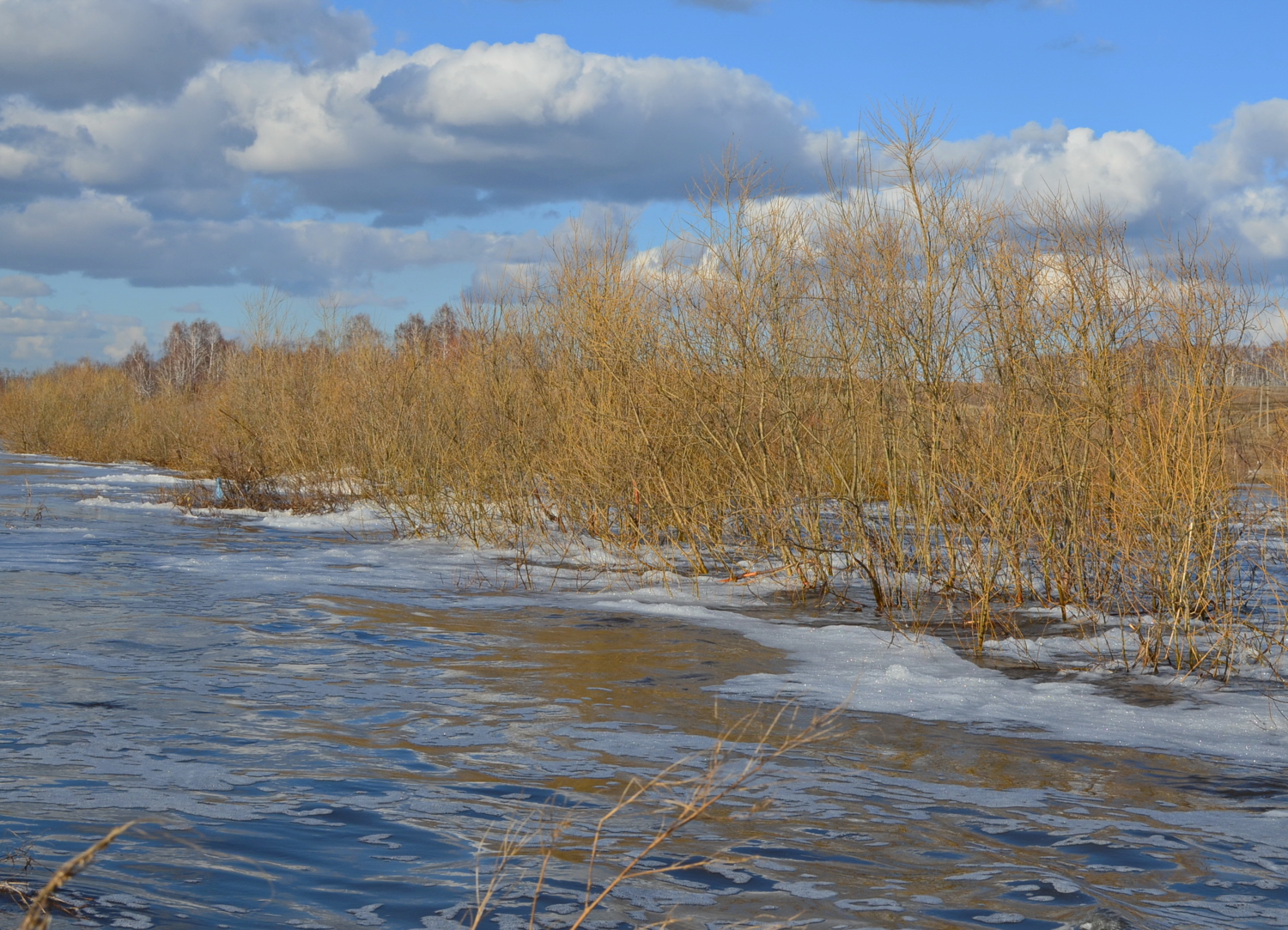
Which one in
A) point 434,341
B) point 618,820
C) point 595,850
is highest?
point 434,341

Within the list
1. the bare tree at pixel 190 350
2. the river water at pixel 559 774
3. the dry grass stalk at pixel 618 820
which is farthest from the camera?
the bare tree at pixel 190 350

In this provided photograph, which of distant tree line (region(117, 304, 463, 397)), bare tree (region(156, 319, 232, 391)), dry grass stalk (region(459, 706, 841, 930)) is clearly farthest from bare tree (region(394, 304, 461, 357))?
bare tree (region(156, 319, 232, 391))

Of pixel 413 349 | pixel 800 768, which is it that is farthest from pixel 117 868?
pixel 413 349

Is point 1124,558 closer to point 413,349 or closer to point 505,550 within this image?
point 505,550

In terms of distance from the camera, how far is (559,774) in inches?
211

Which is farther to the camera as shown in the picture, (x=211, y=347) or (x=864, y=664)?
(x=211, y=347)

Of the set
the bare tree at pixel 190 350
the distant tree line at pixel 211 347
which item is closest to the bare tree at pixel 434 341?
the distant tree line at pixel 211 347

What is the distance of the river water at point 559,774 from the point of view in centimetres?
392

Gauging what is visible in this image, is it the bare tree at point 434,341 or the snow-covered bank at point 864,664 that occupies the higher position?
the bare tree at point 434,341

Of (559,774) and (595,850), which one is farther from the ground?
(595,850)

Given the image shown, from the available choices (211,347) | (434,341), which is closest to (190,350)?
(211,347)

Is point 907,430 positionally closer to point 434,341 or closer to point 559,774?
point 559,774

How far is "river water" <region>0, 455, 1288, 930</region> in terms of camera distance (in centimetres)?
392

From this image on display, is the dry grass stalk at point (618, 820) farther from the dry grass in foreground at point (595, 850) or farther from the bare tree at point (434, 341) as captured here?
the bare tree at point (434, 341)
